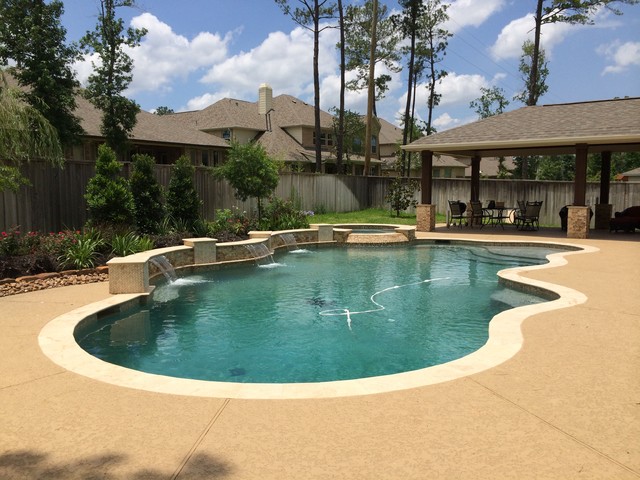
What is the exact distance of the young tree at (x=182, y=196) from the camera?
13086 millimetres

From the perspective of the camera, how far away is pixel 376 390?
3.93m


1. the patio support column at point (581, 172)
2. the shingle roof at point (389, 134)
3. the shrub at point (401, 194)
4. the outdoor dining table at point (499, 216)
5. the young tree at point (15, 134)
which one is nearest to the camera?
the young tree at point (15, 134)

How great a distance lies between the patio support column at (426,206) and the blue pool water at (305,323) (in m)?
6.95

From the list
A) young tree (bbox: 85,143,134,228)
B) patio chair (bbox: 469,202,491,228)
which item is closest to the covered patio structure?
patio chair (bbox: 469,202,491,228)

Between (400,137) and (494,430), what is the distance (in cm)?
5011

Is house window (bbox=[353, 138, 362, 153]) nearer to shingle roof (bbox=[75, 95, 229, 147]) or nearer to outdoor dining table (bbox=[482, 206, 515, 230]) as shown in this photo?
shingle roof (bbox=[75, 95, 229, 147])

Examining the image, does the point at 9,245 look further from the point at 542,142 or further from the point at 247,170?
the point at 542,142

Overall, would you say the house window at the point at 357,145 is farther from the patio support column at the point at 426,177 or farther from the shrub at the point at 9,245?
the shrub at the point at 9,245

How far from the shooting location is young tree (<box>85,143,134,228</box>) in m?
10.8

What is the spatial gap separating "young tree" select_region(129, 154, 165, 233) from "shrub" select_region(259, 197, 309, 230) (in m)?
3.72

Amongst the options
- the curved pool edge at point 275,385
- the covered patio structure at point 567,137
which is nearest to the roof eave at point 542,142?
the covered patio structure at point 567,137

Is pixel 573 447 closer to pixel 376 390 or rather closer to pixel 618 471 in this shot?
pixel 618 471

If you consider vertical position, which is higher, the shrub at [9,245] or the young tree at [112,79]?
the young tree at [112,79]

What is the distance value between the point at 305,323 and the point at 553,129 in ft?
43.6
